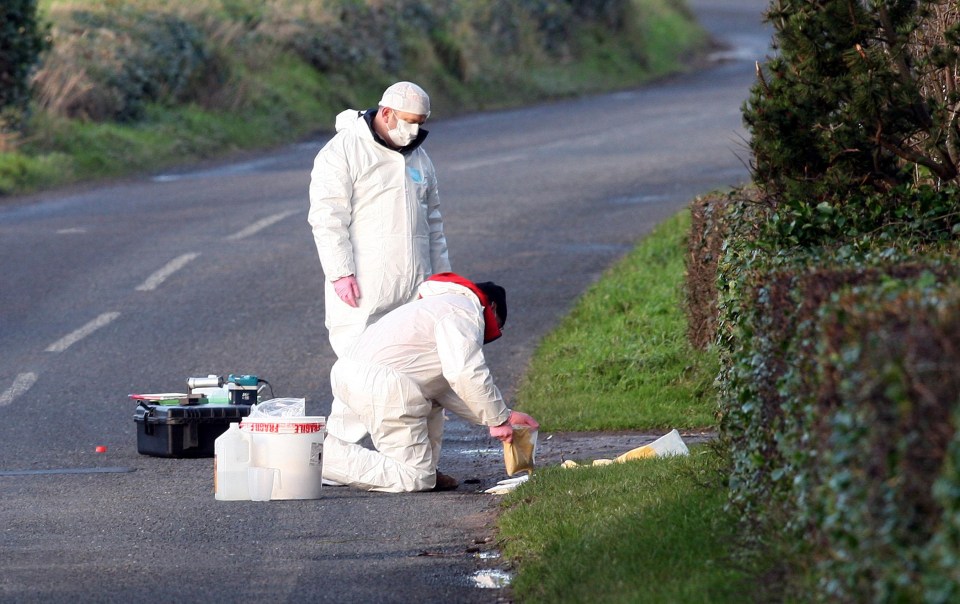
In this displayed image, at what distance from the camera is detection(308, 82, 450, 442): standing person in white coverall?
899 centimetres

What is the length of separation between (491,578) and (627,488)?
1.13m

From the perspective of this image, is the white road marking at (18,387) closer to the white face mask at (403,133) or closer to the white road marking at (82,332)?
the white road marking at (82,332)

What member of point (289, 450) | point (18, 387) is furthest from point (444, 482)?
point (18, 387)

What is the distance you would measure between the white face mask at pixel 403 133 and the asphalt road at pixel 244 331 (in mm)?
1815

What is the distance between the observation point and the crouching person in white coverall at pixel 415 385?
26.0ft

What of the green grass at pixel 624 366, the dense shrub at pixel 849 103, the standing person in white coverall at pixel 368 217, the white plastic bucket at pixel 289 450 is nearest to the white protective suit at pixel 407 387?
the white plastic bucket at pixel 289 450

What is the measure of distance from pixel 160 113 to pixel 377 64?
20.3 feet

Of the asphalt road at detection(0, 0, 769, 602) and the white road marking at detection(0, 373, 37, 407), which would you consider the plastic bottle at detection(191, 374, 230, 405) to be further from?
the white road marking at detection(0, 373, 37, 407)

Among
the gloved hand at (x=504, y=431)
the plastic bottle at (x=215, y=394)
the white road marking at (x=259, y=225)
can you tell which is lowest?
the plastic bottle at (x=215, y=394)

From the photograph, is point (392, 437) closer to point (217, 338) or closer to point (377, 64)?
point (217, 338)

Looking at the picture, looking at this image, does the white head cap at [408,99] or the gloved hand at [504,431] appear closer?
the gloved hand at [504,431]

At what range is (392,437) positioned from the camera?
8.11 m

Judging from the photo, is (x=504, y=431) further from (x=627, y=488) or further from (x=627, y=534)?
(x=627, y=534)

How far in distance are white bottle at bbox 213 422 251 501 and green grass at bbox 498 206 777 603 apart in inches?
53.3
